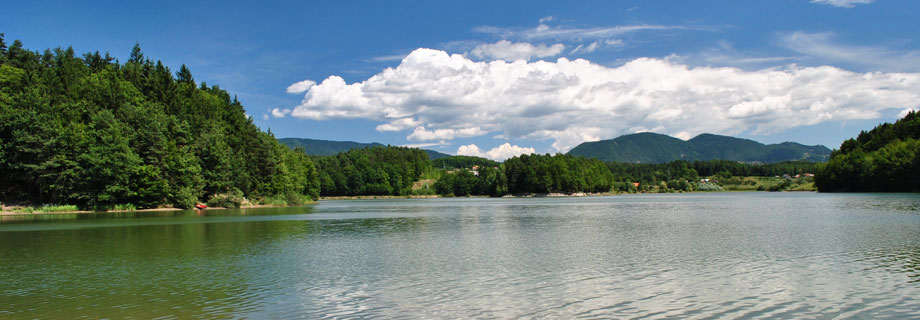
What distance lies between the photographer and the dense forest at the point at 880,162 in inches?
4599

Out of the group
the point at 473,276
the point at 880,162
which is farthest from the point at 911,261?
the point at 880,162

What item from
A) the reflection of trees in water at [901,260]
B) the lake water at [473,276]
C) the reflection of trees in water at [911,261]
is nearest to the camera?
the lake water at [473,276]

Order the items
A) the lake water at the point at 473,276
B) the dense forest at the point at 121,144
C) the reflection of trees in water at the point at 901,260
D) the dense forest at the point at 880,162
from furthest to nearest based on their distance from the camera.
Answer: the dense forest at the point at 880,162
the dense forest at the point at 121,144
the reflection of trees in water at the point at 901,260
the lake water at the point at 473,276

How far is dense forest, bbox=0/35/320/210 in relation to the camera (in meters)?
62.8

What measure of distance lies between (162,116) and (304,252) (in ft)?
213

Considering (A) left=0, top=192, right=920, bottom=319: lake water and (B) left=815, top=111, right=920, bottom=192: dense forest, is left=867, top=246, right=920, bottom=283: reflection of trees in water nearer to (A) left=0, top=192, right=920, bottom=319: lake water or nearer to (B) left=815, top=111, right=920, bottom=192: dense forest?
(A) left=0, top=192, right=920, bottom=319: lake water

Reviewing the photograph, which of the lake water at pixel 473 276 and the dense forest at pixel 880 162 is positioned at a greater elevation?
the dense forest at pixel 880 162

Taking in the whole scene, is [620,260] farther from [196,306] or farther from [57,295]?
[57,295]

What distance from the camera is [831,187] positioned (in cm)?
14275

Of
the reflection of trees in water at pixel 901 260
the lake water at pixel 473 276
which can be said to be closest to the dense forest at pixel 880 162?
the lake water at pixel 473 276

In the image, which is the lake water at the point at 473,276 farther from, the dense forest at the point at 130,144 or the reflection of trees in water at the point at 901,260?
the dense forest at the point at 130,144

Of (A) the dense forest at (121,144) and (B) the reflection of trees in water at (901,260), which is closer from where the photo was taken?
(B) the reflection of trees in water at (901,260)

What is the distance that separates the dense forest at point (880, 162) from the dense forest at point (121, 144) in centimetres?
12981

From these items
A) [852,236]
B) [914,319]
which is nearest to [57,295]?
[914,319]
